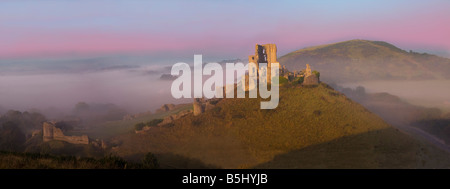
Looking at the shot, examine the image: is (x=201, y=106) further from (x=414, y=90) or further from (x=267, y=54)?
(x=414, y=90)

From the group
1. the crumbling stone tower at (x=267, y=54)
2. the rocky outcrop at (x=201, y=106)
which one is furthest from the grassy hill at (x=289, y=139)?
the crumbling stone tower at (x=267, y=54)

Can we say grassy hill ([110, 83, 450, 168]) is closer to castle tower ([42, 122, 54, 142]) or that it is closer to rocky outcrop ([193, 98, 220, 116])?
rocky outcrop ([193, 98, 220, 116])

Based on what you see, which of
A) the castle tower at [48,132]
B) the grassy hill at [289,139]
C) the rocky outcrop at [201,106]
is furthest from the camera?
the castle tower at [48,132]

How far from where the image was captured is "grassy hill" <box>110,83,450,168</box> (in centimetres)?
4503

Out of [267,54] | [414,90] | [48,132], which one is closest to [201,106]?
[267,54]

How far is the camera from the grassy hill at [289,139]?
45031mm

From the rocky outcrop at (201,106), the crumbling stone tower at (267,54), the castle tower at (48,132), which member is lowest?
the castle tower at (48,132)

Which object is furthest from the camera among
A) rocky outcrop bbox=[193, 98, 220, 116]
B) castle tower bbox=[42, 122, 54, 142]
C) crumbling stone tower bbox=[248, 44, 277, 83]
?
crumbling stone tower bbox=[248, 44, 277, 83]

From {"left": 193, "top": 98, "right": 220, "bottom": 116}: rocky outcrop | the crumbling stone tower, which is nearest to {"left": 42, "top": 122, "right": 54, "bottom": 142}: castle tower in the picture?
{"left": 193, "top": 98, "right": 220, "bottom": 116}: rocky outcrop

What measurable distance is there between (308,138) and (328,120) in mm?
9747

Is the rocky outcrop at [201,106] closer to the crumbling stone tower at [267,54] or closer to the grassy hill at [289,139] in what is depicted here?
the grassy hill at [289,139]

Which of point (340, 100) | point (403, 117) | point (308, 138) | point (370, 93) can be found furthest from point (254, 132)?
point (370, 93)

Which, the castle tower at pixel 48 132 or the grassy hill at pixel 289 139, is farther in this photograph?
the castle tower at pixel 48 132

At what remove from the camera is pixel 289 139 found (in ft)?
172
